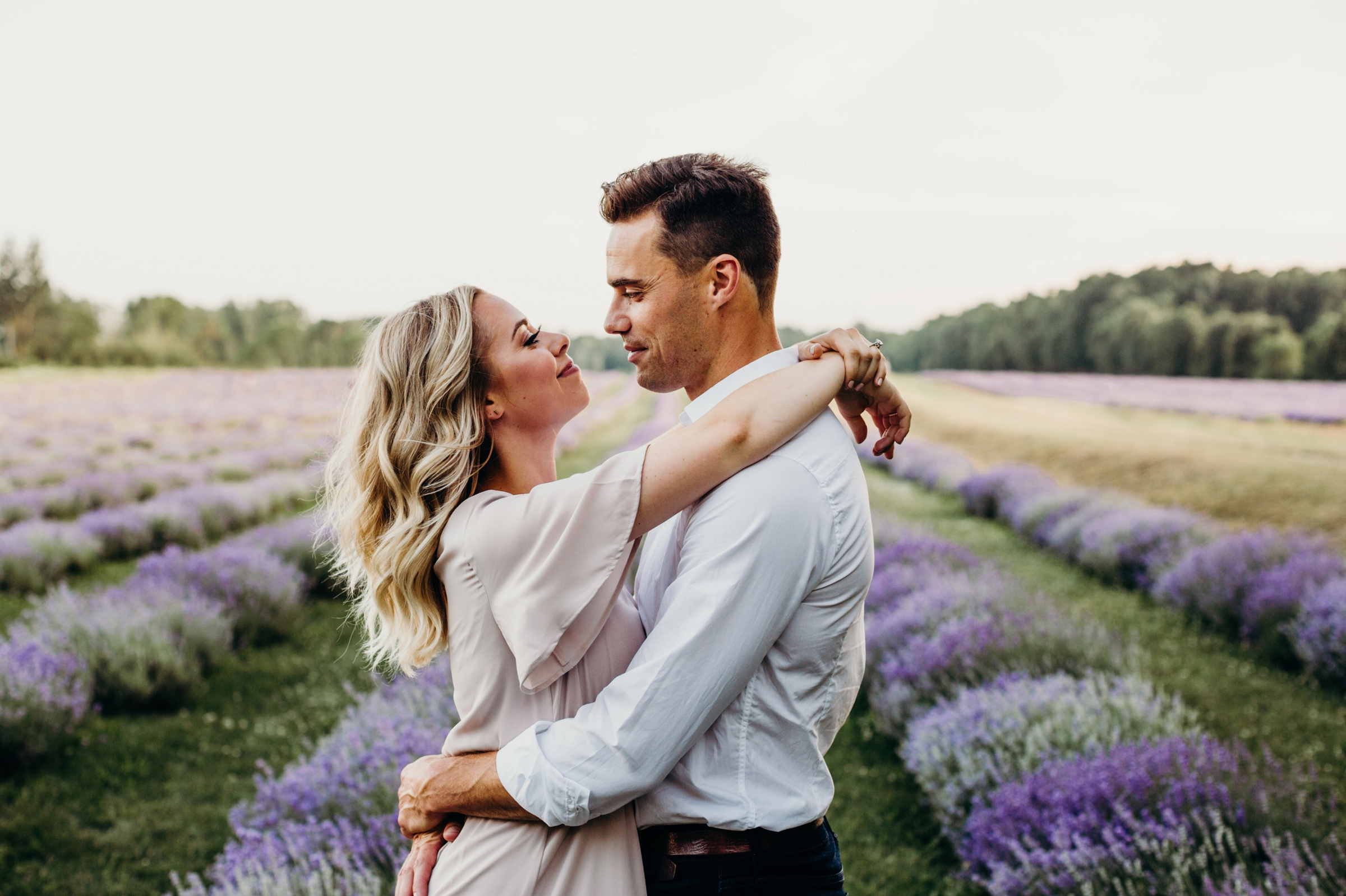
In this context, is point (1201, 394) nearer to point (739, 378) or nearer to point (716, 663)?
point (739, 378)

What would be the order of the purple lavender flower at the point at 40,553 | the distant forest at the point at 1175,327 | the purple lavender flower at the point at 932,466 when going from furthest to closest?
the distant forest at the point at 1175,327 → the purple lavender flower at the point at 932,466 → the purple lavender flower at the point at 40,553

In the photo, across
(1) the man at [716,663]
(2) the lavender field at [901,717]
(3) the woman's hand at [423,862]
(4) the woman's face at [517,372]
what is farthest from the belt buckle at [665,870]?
(2) the lavender field at [901,717]

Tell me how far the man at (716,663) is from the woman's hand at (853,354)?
0.08 m

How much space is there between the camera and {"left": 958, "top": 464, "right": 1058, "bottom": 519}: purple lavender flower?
14547 millimetres

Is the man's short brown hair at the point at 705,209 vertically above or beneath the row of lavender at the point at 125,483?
above

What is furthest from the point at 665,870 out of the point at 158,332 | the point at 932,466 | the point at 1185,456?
the point at 158,332

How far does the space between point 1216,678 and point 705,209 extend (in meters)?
6.94

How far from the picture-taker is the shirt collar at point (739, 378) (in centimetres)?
192

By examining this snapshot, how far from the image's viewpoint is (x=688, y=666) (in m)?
1.43

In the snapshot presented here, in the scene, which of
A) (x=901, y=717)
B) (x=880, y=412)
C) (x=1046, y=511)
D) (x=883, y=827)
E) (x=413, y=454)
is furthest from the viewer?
(x=1046, y=511)

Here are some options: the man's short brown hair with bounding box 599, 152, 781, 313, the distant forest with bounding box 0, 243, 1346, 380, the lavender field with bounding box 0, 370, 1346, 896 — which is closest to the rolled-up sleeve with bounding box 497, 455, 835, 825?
the man's short brown hair with bounding box 599, 152, 781, 313

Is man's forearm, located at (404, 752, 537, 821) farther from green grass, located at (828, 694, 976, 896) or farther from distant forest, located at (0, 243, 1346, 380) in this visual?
distant forest, located at (0, 243, 1346, 380)

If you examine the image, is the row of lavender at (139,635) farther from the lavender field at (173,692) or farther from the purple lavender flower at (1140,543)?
the purple lavender flower at (1140,543)

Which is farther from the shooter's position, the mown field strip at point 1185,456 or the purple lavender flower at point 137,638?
the mown field strip at point 1185,456
